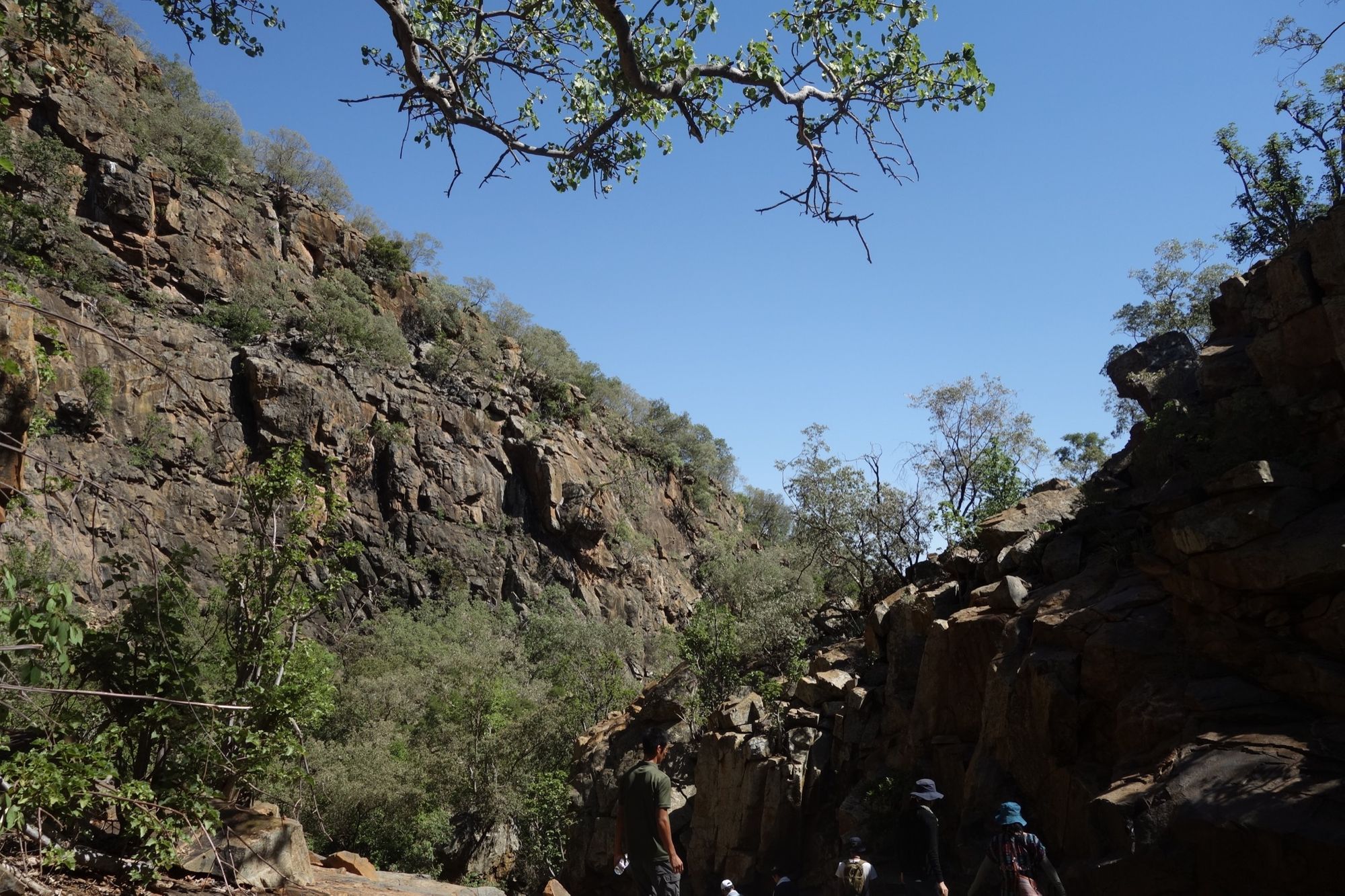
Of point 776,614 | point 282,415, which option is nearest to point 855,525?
point 776,614

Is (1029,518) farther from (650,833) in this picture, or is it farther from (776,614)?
(650,833)

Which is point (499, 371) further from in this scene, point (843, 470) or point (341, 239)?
point (843, 470)

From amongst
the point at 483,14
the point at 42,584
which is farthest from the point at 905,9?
the point at 42,584

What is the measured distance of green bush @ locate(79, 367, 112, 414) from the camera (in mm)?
28531

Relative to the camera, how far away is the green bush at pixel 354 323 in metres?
39.3

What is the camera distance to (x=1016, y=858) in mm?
6500

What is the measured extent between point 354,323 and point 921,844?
36852mm


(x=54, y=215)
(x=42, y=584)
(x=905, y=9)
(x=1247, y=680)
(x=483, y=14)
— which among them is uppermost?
(x=54, y=215)

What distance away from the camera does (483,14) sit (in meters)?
6.35

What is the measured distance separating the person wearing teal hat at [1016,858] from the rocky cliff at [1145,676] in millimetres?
1746

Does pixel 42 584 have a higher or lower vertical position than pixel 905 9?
lower

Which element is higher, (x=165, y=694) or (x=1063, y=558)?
(x=1063, y=558)

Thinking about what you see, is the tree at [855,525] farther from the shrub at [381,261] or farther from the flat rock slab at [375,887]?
the shrub at [381,261]

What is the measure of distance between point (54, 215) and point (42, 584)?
35.5 meters
